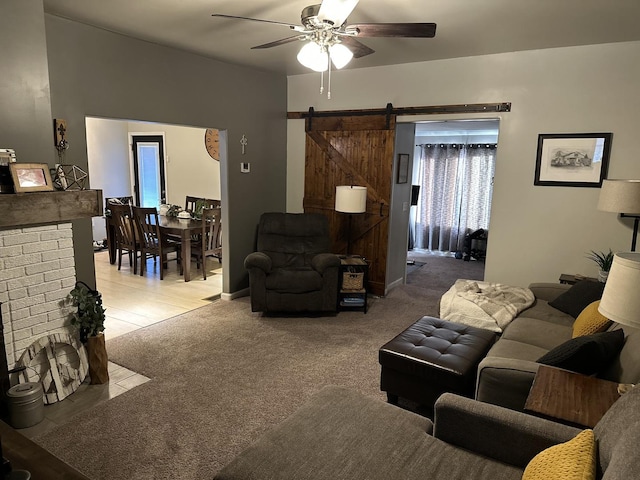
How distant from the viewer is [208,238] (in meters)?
5.92

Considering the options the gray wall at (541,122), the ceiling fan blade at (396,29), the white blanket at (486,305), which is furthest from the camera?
the gray wall at (541,122)

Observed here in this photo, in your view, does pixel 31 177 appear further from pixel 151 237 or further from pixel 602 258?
pixel 602 258

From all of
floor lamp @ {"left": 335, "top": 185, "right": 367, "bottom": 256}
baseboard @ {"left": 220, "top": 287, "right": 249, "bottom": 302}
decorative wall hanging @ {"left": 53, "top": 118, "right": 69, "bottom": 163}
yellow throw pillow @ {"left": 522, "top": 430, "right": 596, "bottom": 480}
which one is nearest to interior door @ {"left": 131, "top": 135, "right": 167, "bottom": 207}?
baseboard @ {"left": 220, "top": 287, "right": 249, "bottom": 302}

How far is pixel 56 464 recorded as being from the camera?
64.7 inches

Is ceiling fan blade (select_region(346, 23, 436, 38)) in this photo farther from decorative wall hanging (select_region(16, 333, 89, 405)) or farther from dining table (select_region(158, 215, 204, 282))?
dining table (select_region(158, 215, 204, 282))

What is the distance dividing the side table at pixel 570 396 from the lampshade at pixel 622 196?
1.71m

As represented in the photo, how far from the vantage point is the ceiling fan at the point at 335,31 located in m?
2.11

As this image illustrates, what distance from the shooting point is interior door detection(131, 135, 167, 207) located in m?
8.02

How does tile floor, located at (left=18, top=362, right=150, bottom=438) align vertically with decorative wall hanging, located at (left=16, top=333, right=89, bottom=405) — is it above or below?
below

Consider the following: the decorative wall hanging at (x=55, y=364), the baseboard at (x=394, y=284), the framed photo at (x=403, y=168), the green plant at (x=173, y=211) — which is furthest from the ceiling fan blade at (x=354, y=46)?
the green plant at (x=173, y=211)

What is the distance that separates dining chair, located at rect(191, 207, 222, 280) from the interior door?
2520mm

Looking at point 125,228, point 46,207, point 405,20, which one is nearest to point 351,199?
point 405,20

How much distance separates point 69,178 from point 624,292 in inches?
132

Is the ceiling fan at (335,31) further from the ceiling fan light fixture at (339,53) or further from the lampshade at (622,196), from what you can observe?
the lampshade at (622,196)
